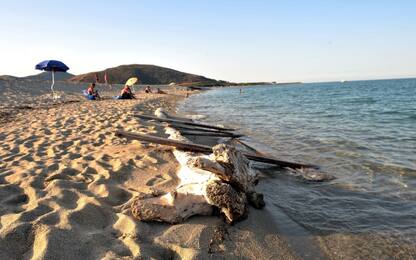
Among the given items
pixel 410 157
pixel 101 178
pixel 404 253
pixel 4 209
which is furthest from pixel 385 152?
pixel 4 209

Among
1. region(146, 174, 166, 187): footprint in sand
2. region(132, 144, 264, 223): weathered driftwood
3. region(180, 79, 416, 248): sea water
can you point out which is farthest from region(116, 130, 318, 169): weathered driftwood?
region(132, 144, 264, 223): weathered driftwood

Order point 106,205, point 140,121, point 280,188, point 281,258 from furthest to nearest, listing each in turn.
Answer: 1. point 140,121
2. point 280,188
3. point 106,205
4. point 281,258

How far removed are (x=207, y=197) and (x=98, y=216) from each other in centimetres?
127

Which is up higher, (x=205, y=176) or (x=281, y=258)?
(x=205, y=176)

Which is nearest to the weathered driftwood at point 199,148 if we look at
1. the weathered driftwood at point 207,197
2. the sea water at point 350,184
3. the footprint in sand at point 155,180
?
the sea water at point 350,184

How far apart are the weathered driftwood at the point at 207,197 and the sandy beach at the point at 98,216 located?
0.36ft

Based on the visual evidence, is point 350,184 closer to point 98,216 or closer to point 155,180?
point 155,180

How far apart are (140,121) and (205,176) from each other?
710 centimetres

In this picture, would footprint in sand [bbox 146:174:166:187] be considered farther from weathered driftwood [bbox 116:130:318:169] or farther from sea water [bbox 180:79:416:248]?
sea water [bbox 180:79:416:248]

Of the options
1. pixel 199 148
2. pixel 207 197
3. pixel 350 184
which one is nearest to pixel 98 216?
pixel 207 197

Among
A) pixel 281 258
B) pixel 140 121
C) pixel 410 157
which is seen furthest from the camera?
pixel 140 121

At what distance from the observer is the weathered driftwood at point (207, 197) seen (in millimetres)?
3572

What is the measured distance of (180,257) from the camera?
295cm

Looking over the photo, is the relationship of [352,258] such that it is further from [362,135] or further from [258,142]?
[362,135]
